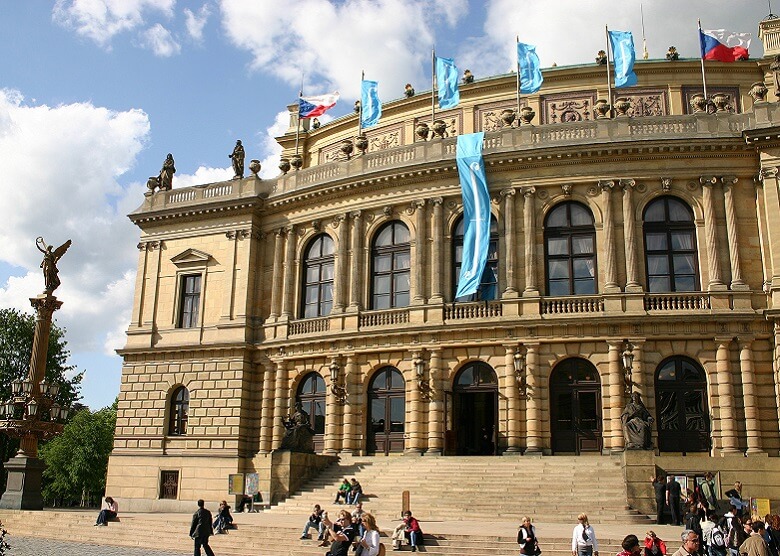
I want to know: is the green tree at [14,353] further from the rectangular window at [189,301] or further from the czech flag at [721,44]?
the czech flag at [721,44]

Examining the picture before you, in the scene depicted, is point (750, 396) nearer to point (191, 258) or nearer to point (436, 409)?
point (436, 409)

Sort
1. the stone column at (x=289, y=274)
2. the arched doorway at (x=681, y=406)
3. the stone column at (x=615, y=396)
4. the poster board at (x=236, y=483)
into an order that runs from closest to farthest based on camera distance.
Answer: the stone column at (x=615, y=396), the arched doorway at (x=681, y=406), the poster board at (x=236, y=483), the stone column at (x=289, y=274)

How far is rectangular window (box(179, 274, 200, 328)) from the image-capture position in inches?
1630

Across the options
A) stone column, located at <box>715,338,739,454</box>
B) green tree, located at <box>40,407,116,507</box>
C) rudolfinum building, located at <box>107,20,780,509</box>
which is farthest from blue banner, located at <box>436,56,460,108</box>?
green tree, located at <box>40,407,116,507</box>

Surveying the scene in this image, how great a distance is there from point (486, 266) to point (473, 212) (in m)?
2.50

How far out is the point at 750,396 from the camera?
3105cm

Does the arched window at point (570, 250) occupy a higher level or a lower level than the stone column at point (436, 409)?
higher

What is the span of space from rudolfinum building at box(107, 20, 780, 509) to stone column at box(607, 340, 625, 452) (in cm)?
9

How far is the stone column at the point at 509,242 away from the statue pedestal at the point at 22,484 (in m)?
20.0

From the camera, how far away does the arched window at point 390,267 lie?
37344mm

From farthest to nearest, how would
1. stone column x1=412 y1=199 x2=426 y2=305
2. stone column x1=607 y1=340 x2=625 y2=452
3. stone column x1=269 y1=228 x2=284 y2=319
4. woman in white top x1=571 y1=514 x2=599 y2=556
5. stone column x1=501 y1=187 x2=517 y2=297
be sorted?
stone column x1=269 y1=228 x2=284 y2=319 < stone column x1=412 y1=199 x2=426 y2=305 < stone column x1=501 y1=187 x2=517 y2=297 < stone column x1=607 y1=340 x2=625 y2=452 < woman in white top x1=571 y1=514 x2=599 y2=556

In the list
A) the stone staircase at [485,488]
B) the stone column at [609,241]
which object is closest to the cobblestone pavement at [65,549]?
the stone staircase at [485,488]

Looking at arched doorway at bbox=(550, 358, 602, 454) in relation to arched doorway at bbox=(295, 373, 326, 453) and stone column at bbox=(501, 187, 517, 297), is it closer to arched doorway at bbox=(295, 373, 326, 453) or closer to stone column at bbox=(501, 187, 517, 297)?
stone column at bbox=(501, 187, 517, 297)

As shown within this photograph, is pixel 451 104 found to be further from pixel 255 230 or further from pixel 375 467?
pixel 375 467
